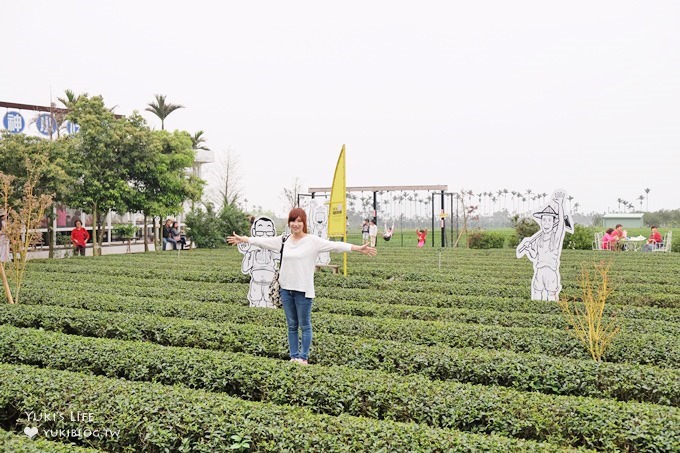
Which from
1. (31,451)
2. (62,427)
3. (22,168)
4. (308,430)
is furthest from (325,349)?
(22,168)

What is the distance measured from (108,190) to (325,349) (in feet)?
59.3

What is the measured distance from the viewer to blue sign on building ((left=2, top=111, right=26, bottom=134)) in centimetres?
2331

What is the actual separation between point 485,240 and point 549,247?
66.6ft

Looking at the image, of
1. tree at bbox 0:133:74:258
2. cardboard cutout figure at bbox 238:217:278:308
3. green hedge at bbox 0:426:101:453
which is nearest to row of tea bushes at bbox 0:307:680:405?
cardboard cutout figure at bbox 238:217:278:308

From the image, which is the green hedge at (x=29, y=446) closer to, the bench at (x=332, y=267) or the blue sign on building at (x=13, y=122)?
the bench at (x=332, y=267)

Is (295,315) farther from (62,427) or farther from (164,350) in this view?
(62,427)

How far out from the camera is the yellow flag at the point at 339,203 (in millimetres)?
13797

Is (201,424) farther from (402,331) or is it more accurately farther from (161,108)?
(161,108)

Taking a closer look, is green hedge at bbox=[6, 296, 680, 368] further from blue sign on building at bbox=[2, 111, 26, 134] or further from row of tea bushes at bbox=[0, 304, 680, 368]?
blue sign on building at bbox=[2, 111, 26, 134]

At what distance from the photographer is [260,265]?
1053 centimetres

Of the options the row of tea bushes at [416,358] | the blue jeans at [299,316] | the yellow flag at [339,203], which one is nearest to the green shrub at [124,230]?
the yellow flag at [339,203]

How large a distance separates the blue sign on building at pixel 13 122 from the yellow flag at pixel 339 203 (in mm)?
16596

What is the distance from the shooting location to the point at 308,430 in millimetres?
4297

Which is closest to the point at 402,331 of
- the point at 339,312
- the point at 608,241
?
the point at 339,312
